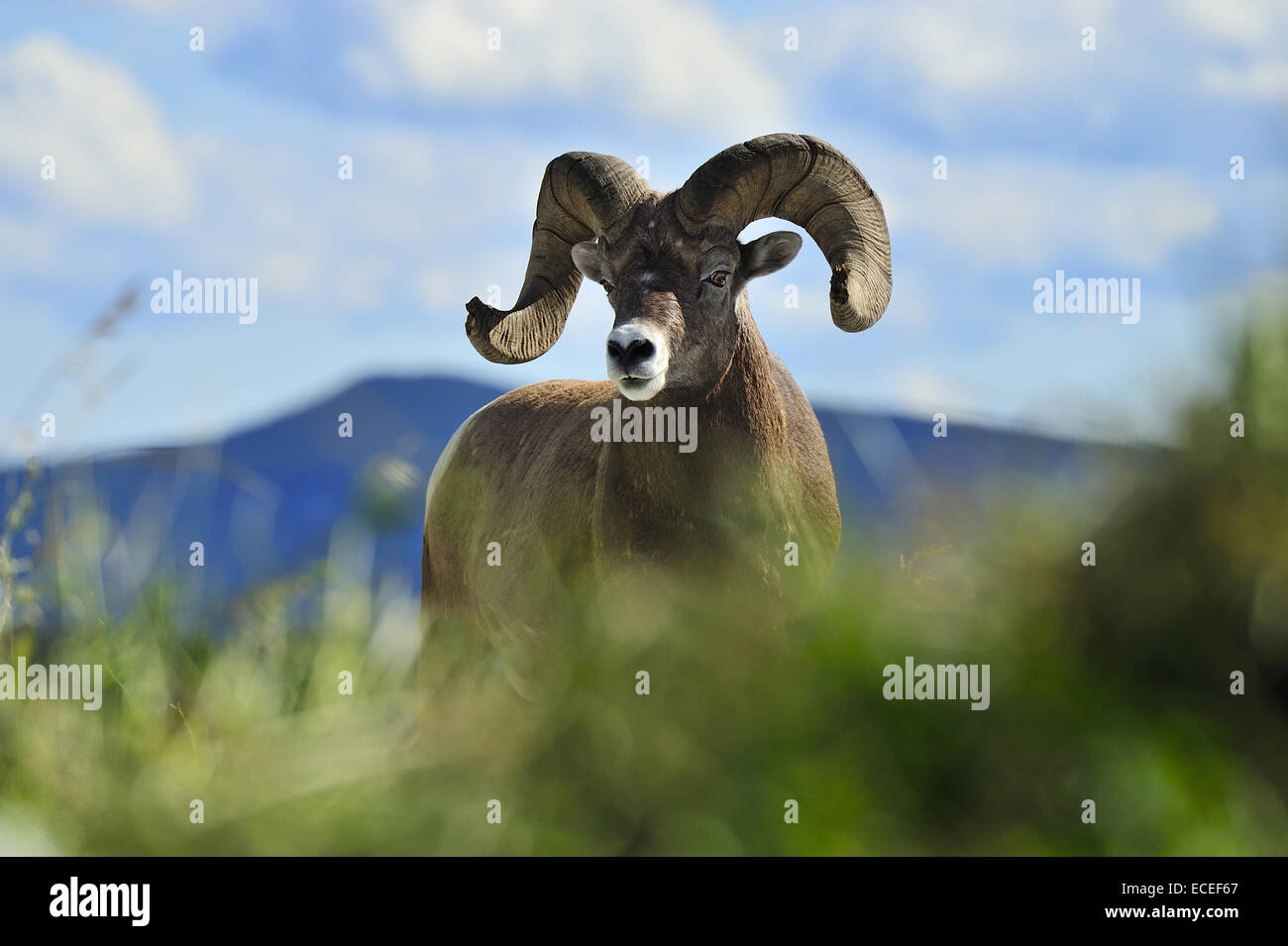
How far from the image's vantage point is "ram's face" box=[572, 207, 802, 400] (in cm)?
693

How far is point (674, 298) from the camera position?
24.5 feet

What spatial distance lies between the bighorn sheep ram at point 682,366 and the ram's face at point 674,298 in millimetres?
12

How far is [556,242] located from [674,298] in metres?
2.12

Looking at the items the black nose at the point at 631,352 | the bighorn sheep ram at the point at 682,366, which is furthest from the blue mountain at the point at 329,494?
the bighorn sheep ram at the point at 682,366

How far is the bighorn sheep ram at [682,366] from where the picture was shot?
24.2 feet

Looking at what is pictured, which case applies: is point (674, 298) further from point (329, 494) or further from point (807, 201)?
point (329, 494)

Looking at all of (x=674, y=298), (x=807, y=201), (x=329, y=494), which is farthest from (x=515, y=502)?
(x=329, y=494)

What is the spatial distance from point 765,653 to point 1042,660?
392 millimetres

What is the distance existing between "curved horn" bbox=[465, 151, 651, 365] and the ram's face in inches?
11.3

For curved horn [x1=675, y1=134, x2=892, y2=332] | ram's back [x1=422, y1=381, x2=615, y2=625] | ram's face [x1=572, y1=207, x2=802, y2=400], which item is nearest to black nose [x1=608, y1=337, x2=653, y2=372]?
ram's face [x1=572, y1=207, x2=802, y2=400]

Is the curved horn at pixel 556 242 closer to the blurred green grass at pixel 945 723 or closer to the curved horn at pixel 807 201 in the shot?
the curved horn at pixel 807 201

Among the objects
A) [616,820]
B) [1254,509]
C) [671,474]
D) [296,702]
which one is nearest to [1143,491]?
[1254,509]

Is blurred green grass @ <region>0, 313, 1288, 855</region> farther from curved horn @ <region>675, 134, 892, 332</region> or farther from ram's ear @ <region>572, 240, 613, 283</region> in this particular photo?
ram's ear @ <region>572, 240, 613, 283</region>

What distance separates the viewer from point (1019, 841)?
5.10 ft
